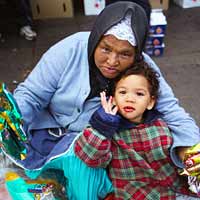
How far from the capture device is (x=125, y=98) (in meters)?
1.86

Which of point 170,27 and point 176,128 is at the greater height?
point 176,128

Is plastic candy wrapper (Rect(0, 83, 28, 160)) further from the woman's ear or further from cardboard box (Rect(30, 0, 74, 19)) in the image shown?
cardboard box (Rect(30, 0, 74, 19))

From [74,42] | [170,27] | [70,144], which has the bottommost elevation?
[170,27]

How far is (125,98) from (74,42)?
1.36ft

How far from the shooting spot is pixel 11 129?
180 cm

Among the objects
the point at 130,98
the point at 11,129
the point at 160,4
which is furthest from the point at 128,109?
the point at 160,4

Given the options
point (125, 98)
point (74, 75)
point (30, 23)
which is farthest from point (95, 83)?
point (30, 23)

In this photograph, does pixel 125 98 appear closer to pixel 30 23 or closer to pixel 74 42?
pixel 74 42

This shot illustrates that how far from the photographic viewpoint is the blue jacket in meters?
2.01

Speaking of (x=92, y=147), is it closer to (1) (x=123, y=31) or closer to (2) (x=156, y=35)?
(1) (x=123, y=31)

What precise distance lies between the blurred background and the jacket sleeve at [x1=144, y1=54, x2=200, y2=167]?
4.10 feet

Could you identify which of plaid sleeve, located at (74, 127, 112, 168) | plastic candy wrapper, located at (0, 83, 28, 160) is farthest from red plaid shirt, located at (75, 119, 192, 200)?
plastic candy wrapper, located at (0, 83, 28, 160)

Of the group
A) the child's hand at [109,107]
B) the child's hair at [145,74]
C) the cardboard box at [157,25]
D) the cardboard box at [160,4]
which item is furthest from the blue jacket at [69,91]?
the cardboard box at [160,4]

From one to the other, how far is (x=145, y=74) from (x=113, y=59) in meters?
0.16
